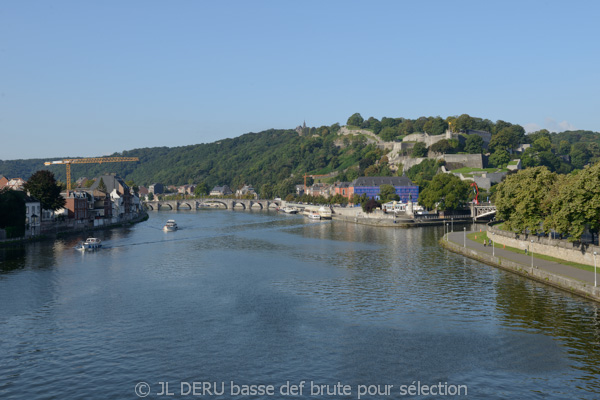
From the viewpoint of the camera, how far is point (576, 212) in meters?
45.2

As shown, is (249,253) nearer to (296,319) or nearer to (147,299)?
(147,299)

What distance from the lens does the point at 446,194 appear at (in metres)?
120

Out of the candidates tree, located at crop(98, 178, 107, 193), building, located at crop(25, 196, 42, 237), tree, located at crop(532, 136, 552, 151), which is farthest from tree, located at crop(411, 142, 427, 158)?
building, located at crop(25, 196, 42, 237)

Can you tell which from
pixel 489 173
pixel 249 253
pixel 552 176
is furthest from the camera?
pixel 489 173

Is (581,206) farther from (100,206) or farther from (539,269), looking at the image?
(100,206)

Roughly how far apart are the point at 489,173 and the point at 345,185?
50.1m

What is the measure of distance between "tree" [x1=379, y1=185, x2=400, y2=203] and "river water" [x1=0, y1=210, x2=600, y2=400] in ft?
299

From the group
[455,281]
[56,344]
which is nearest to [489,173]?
[455,281]

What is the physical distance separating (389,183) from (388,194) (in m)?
16.5

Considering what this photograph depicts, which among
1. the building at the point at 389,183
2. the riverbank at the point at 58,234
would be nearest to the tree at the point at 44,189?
the riverbank at the point at 58,234

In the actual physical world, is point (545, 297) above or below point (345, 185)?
below

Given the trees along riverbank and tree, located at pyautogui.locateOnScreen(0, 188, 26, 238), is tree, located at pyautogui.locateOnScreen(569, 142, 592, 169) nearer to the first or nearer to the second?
the trees along riverbank

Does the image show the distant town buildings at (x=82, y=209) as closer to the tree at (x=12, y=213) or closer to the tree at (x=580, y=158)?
the tree at (x=12, y=213)

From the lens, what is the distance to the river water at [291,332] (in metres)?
23.3
